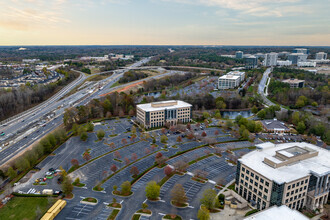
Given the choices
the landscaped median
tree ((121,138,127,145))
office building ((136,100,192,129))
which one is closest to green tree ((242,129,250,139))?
office building ((136,100,192,129))

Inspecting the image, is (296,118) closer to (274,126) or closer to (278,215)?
(274,126)

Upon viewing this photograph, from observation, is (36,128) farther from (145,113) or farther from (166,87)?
(166,87)

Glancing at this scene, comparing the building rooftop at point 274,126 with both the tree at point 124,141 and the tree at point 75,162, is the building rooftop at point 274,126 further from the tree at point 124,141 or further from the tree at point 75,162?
the tree at point 75,162

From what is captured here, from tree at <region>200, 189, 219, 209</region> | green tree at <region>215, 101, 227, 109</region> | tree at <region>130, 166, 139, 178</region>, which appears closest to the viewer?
tree at <region>200, 189, 219, 209</region>

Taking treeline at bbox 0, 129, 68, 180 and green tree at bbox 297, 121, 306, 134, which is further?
green tree at bbox 297, 121, 306, 134

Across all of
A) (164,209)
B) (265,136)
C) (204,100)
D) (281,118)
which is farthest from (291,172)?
(204,100)

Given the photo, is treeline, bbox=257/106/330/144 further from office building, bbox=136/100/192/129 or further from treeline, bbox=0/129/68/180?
treeline, bbox=0/129/68/180

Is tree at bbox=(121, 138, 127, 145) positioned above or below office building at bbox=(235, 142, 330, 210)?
below
